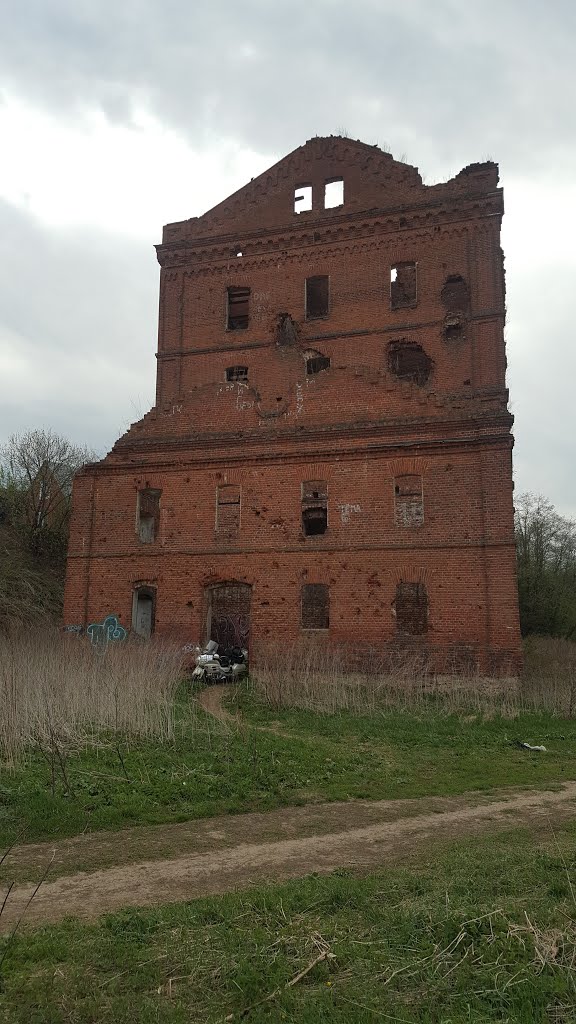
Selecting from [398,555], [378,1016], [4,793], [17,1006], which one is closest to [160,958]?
[17,1006]

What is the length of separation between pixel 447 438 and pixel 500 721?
8.29 m

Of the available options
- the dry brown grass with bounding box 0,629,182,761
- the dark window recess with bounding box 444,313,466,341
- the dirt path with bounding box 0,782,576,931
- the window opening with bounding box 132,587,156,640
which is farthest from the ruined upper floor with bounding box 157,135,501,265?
the dirt path with bounding box 0,782,576,931

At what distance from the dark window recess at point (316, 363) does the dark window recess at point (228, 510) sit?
568 centimetres

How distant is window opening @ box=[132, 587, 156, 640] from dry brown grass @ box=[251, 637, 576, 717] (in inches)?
167

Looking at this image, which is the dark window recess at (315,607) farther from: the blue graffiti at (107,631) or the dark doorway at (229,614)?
the blue graffiti at (107,631)

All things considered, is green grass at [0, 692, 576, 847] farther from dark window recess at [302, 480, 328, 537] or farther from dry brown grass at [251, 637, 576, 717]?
dark window recess at [302, 480, 328, 537]

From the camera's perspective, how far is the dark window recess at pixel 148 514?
21.5 metres

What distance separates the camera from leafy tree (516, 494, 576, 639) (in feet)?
96.0

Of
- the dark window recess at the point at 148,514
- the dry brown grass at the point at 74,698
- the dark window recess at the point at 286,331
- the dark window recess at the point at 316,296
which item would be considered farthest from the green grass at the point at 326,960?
the dark window recess at the point at 316,296

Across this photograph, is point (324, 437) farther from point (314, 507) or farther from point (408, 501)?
point (408, 501)

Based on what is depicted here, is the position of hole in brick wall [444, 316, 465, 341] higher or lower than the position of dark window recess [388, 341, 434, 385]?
higher

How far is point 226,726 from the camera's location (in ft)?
37.2

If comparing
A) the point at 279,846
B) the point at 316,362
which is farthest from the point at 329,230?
the point at 279,846

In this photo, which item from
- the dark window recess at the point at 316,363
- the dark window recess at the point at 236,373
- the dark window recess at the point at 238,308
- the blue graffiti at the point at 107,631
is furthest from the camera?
the dark window recess at the point at 238,308
